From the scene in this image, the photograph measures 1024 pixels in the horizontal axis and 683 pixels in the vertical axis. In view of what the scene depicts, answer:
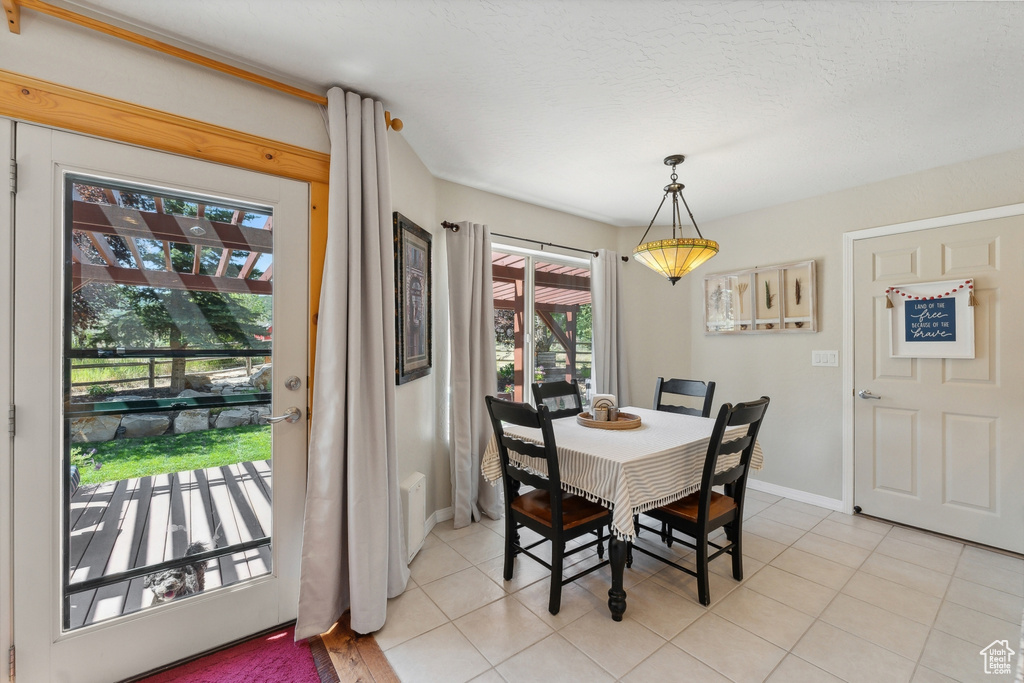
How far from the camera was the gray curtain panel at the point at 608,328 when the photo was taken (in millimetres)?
3805

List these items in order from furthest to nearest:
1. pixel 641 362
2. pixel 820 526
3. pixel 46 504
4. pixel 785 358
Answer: pixel 641 362, pixel 785 358, pixel 820 526, pixel 46 504

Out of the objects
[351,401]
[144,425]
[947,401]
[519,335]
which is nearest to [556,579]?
[351,401]

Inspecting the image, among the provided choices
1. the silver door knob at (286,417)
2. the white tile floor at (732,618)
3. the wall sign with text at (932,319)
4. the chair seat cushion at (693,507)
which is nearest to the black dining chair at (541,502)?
the white tile floor at (732,618)

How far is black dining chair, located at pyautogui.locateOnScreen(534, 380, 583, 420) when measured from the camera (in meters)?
2.86

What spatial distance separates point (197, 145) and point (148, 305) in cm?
65

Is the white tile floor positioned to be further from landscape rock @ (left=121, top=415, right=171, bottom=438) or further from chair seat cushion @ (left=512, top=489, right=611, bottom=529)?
landscape rock @ (left=121, top=415, right=171, bottom=438)

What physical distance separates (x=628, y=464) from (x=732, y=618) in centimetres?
91

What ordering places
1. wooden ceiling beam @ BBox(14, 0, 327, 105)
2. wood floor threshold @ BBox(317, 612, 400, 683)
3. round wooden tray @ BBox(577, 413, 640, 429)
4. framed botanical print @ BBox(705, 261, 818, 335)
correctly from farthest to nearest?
1. framed botanical print @ BBox(705, 261, 818, 335)
2. round wooden tray @ BBox(577, 413, 640, 429)
3. wood floor threshold @ BBox(317, 612, 400, 683)
4. wooden ceiling beam @ BBox(14, 0, 327, 105)

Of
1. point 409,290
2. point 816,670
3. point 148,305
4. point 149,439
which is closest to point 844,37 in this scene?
point 409,290

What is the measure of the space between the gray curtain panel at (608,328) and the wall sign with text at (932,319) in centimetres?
192

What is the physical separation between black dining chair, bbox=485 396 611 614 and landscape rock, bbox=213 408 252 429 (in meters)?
1.06

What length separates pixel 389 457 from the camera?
6.40 ft

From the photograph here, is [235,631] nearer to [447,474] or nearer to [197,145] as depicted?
[447,474]

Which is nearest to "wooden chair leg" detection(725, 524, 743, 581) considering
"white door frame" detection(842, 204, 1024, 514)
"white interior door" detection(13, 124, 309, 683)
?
"white door frame" detection(842, 204, 1024, 514)
